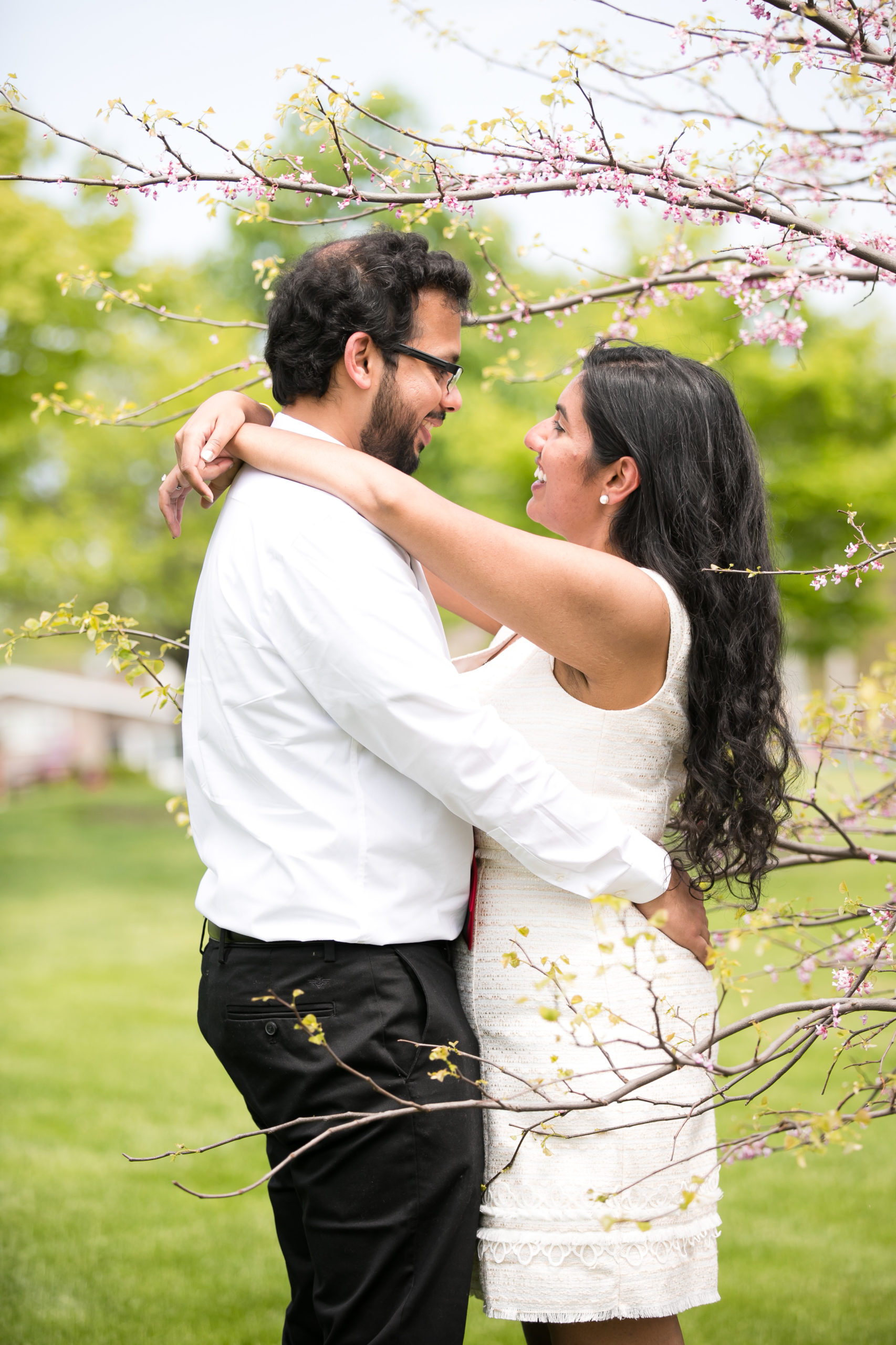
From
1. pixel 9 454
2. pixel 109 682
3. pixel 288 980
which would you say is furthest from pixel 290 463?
pixel 109 682

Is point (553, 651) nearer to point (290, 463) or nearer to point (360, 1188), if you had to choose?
point (290, 463)

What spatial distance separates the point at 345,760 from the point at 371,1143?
2.20 ft

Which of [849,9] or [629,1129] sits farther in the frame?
[849,9]

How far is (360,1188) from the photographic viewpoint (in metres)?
2.14

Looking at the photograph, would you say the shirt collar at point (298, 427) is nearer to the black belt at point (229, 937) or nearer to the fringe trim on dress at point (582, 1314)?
the black belt at point (229, 937)

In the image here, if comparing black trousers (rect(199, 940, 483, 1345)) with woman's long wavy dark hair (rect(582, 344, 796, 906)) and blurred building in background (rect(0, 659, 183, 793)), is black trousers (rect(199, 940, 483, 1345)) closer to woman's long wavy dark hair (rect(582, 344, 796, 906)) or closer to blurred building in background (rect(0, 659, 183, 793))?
woman's long wavy dark hair (rect(582, 344, 796, 906))

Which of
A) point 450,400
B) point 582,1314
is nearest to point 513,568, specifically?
point 450,400

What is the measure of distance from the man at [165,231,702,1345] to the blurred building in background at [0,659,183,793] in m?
35.9

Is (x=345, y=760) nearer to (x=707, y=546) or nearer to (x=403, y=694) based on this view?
(x=403, y=694)

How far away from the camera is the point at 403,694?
2.08 metres

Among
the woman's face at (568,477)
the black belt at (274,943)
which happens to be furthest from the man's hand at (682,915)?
the woman's face at (568,477)

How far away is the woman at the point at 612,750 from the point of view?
222 centimetres

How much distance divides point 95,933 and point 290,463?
11.8 meters

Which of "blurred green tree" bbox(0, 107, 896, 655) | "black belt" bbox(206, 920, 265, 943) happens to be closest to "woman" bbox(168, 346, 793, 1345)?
"black belt" bbox(206, 920, 265, 943)
